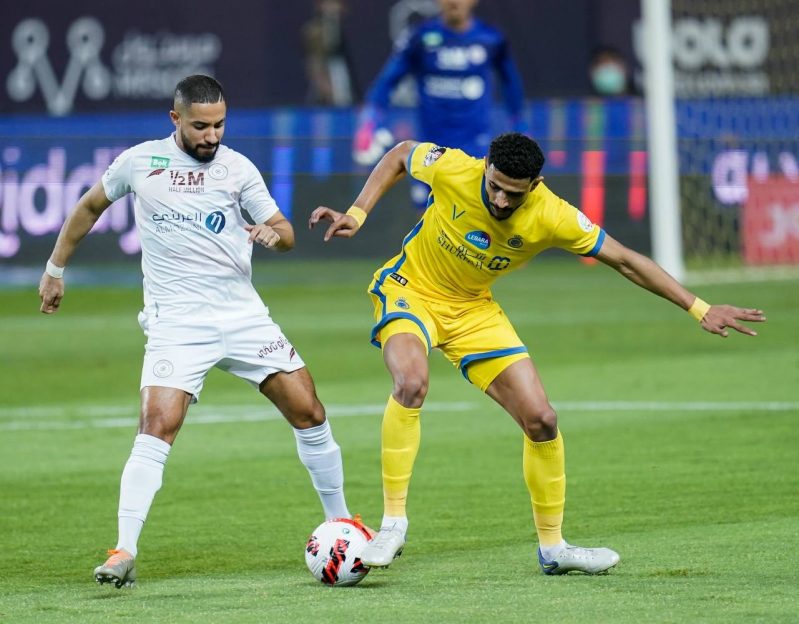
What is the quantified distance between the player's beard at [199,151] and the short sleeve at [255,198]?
0.59 ft

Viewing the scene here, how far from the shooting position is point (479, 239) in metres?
7.18

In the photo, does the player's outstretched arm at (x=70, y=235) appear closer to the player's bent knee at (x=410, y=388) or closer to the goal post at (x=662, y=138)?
the player's bent knee at (x=410, y=388)

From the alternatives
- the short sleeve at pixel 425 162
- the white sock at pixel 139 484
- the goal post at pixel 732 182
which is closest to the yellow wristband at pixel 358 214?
the short sleeve at pixel 425 162

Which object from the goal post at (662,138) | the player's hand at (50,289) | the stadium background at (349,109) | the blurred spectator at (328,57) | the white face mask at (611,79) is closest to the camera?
the player's hand at (50,289)

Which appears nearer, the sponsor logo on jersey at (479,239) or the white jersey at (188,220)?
the white jersey at (188,220)

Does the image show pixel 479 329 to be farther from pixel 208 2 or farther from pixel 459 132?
pixel 208 2

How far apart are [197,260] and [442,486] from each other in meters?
2.58

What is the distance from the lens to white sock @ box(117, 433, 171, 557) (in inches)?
255

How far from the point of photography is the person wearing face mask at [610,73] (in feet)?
75.2

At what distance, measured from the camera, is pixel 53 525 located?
800 cm

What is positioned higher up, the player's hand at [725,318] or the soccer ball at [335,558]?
the player's hand at [725,318]

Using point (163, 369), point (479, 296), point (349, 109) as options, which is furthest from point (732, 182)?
point (163, 369)

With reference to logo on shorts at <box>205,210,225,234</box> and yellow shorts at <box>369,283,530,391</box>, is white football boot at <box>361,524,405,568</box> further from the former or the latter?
logo on shorts at <box>205,210,225,234</box>

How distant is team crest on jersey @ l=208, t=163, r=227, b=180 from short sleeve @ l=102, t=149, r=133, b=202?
331mm
